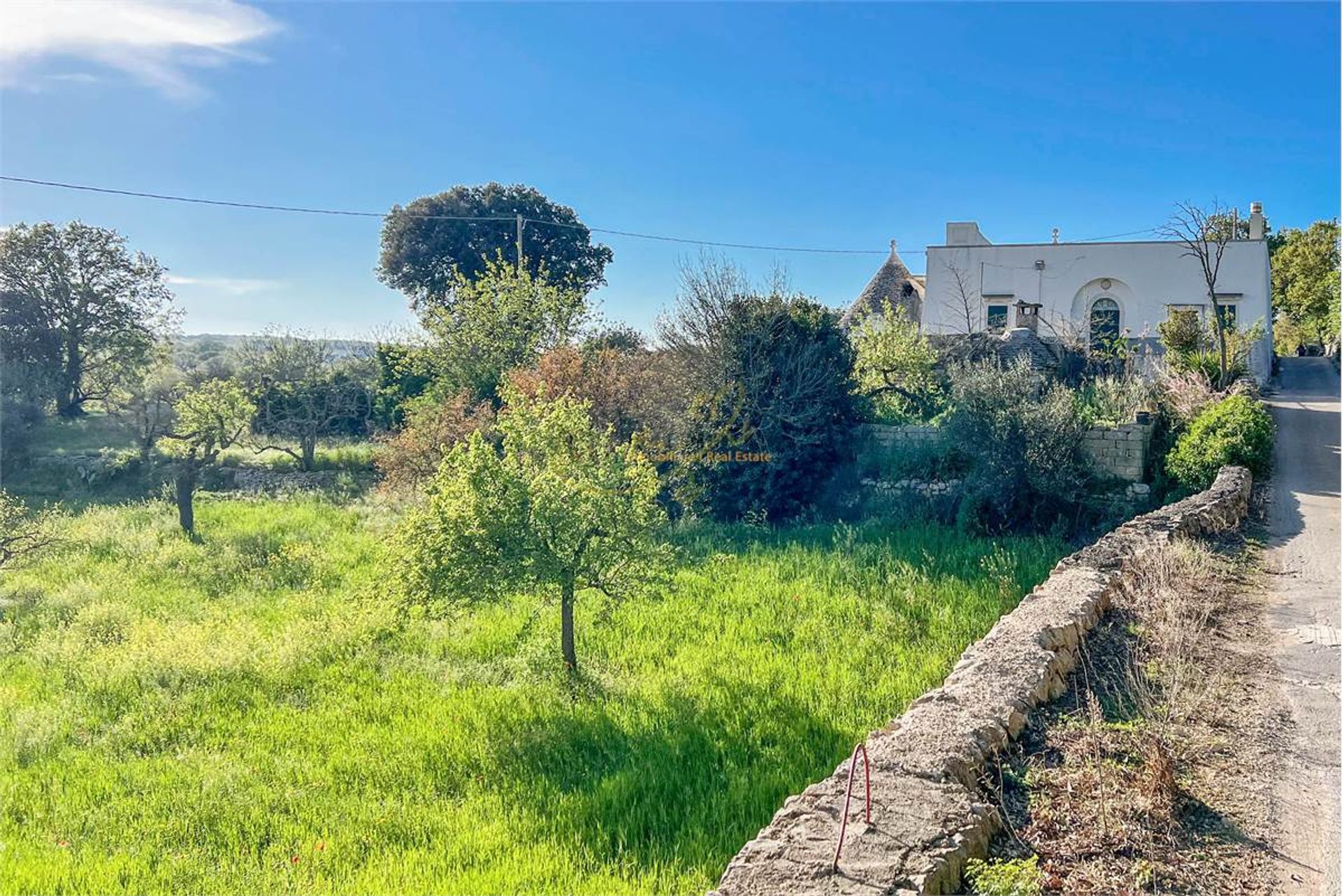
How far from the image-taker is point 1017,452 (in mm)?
11562

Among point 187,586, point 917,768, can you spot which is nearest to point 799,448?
point 187,586

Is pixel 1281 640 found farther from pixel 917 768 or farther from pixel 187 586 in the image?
pixel 187 586

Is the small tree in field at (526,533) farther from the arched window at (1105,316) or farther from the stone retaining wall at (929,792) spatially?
the arched window at (1105,316)

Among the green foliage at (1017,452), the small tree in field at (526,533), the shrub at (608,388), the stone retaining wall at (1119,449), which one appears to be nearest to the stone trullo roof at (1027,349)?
the stone retaining wall at (1119,449)

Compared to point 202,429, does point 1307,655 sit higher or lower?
lower

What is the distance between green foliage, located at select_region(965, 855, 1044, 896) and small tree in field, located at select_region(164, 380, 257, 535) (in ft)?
50.2

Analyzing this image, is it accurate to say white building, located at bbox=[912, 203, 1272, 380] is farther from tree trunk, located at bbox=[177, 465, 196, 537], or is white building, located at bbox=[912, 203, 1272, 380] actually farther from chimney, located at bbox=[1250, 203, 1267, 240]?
tree trunk, located at bbox=[177, 465, 196, 537]

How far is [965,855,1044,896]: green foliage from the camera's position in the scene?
2.75 m

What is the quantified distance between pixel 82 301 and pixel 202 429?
13185mm

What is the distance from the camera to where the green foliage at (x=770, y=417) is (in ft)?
46.3

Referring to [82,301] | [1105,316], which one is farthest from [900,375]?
[82,301]

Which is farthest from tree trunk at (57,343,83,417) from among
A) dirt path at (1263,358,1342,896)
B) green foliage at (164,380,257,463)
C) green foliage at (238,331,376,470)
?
dirt path at (1263,358,1342,896)

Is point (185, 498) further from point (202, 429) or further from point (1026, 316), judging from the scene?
point (1026, 316)

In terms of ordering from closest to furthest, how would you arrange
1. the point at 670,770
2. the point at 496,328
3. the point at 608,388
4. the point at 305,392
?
the point at 670,770 → the point at 608,388 → the point at 496,328 → the point at 305,392
